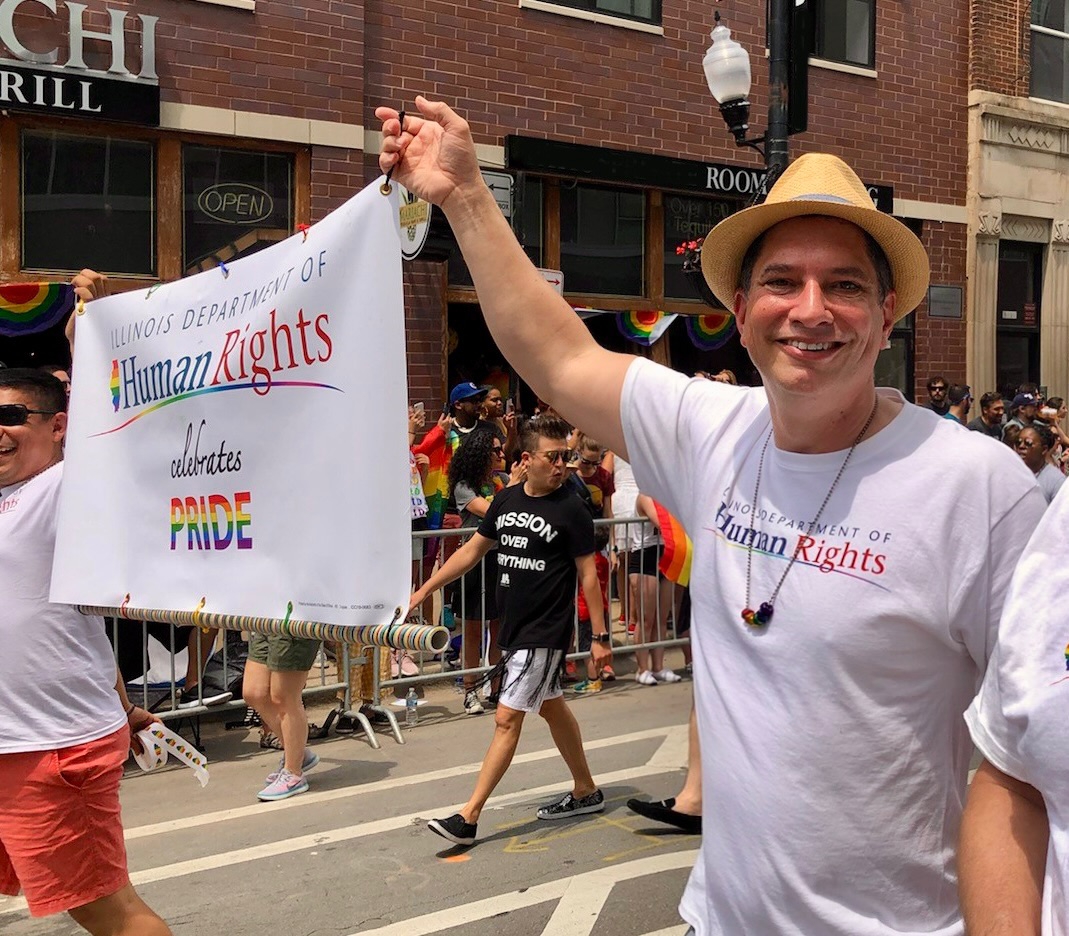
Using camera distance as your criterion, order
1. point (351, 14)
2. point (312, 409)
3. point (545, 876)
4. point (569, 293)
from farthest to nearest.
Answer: point (569, 293) → point (351, 14) → point (545, 876) → point (312, 409)

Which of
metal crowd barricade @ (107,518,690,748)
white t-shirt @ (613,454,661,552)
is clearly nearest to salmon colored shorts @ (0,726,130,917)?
metal crowd barricade @ (107,518,690,748)

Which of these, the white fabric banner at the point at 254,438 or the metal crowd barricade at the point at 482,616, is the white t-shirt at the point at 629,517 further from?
the white fabric banner at the point at 254,438

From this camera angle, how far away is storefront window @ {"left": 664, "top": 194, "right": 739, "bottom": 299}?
13.2m

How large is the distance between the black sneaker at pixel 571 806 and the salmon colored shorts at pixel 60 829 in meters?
2.58

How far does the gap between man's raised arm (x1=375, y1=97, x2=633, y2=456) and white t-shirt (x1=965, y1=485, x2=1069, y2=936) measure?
0.93 m

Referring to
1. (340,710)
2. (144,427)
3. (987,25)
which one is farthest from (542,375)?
(987,25)

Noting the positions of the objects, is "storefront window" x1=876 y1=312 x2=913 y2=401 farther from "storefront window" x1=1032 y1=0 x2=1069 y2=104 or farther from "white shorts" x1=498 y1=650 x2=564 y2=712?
"white shorts" x1=498 y1=650 x2=564 y2=712

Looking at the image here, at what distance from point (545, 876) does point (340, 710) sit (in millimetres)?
2915

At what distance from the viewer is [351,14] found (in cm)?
1062

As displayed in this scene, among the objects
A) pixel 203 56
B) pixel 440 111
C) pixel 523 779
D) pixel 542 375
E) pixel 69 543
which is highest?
pixel 203 56

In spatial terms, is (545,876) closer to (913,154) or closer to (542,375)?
(542,375)

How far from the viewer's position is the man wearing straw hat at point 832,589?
5.93 ft

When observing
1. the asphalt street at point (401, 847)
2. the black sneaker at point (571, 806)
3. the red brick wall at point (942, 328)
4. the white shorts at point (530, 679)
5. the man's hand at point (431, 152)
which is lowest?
the asphalt street at point (401, 847)

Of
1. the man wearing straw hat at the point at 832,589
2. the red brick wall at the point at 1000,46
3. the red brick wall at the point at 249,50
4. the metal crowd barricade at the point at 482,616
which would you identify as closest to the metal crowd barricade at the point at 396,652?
the metal crowd barricade at the point at 482,616
